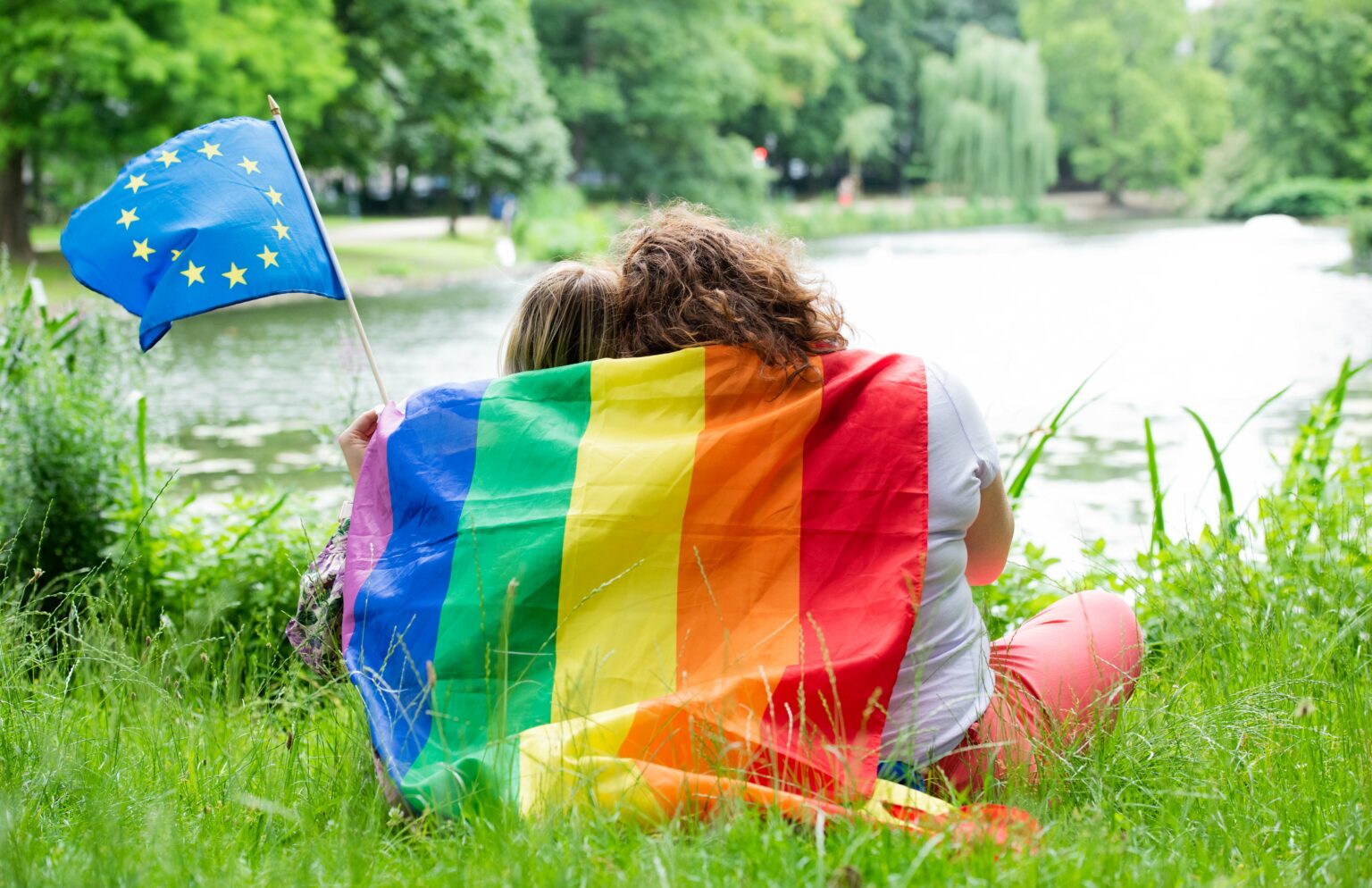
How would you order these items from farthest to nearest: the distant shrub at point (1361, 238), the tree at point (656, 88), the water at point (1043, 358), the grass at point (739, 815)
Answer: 1. the tree at point (656, 88)
2. the distant shrub at point (1361, 238)
3. the water at point (1043, 358)
4. the grass at point (739, 815)

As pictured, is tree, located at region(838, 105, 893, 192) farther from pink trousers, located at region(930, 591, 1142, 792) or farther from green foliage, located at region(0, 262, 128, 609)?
pink trousers, located at region(930, 591, 1142, 792)

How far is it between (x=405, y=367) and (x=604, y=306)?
32.0 feet

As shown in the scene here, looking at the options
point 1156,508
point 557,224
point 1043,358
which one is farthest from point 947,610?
point 557,224

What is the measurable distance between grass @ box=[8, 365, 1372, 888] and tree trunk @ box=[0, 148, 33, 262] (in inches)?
710

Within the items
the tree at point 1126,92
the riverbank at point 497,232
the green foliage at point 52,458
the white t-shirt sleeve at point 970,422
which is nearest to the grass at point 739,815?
the white t-shirt sleeve at point 970,422

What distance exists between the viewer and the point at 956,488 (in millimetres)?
1940

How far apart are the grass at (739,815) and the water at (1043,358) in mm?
654

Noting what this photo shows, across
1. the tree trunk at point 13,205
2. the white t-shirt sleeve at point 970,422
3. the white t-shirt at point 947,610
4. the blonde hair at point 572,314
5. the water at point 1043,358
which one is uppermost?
the tree trunk at point 13,205

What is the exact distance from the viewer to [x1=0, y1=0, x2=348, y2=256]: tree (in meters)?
16.1

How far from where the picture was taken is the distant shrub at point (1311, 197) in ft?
108

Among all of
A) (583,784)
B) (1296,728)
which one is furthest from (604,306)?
(1296,728)

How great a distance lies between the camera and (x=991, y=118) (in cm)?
3641

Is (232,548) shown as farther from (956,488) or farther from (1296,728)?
(1296,728)

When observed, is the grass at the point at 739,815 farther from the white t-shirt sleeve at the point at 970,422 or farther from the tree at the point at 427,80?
the tree at the point at 427,80
